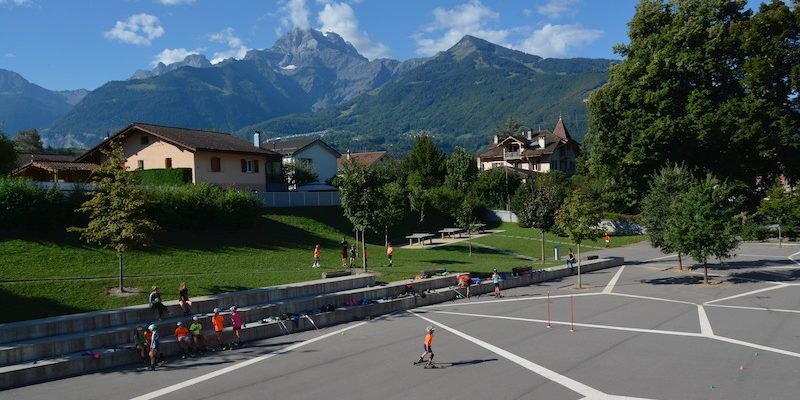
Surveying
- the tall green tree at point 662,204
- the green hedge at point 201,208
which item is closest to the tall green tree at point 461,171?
the tall green tree at point 662,204

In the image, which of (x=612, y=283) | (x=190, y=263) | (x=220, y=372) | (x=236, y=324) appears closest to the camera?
(x=220, y=372)

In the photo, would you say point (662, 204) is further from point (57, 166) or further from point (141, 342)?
point (57, 166)

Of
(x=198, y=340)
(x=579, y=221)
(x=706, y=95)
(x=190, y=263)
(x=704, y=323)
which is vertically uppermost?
(x=706, y=95)

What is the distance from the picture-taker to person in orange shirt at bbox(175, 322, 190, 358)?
58.1 ft

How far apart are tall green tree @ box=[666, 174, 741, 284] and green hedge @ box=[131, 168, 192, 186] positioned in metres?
31.5

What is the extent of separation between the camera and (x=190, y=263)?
2745 centimetres

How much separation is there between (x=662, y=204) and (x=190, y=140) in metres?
33.3

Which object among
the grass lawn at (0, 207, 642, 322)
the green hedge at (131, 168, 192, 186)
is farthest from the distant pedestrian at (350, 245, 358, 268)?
the green hedge at (131, 168, 192, 186)

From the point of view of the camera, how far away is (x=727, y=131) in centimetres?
4300

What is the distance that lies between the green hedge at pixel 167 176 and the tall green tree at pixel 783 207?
47.4 meters

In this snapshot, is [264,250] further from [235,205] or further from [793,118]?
[793,118]

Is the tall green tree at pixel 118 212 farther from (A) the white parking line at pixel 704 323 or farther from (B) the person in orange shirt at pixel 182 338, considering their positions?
(A) the white parking line at pixel 704 323

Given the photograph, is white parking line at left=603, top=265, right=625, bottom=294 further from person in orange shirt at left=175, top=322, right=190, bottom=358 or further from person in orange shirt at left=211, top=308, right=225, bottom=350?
person in orange shirt at left=175, top=322, right=190, bottom=358

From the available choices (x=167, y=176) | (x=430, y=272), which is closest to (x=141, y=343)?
(x=430, y=272)
